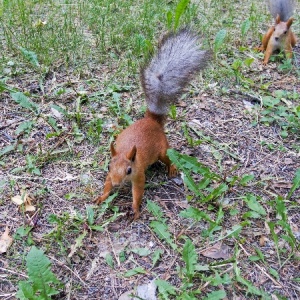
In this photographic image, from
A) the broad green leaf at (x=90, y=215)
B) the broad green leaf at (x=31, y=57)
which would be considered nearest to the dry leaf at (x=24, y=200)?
the broad green leaf at (x=90, y=215)

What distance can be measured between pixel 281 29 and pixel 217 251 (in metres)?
2.65

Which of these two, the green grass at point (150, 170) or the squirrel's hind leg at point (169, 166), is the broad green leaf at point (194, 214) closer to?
the green grass at point (150, 170)

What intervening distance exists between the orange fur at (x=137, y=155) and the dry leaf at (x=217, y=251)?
404 millimetres

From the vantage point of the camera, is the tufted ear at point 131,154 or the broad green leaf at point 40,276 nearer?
the broad green leaf at point 40,276

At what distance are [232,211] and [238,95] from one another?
131 cm

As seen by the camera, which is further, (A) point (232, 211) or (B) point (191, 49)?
(B) point (191, 49)

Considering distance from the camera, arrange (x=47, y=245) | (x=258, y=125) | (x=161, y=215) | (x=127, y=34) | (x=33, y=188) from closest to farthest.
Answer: (x=47, y=245) < (x=161, y=215) < (x=33, y=188) < (x=258, y=125) < (x=127, y=34)

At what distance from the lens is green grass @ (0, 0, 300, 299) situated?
181 centimetres

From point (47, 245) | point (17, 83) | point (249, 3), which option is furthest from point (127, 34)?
point (47, 245)

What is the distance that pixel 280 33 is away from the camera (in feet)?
12.1

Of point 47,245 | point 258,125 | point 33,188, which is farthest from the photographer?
point 258,125

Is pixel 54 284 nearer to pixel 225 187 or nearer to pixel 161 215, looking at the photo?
pixel 161 215

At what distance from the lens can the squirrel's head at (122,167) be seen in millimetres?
2002

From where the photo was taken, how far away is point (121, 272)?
5.88 ft
